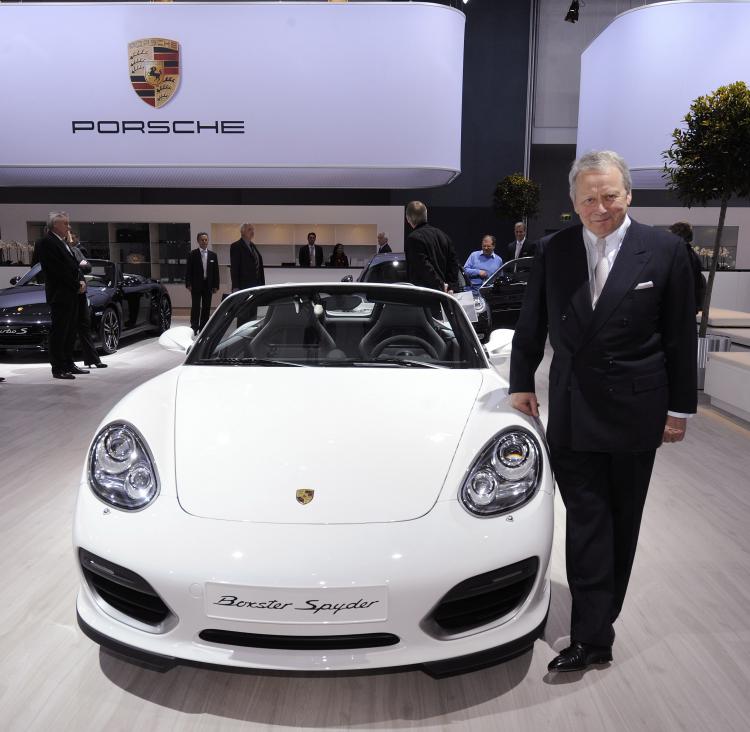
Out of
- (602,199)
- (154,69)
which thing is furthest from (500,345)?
(154,69)

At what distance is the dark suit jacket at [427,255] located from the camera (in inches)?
222

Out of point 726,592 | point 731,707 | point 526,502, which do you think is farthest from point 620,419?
point 726,592

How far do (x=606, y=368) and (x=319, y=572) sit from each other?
88cm

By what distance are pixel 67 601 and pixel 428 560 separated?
1.41 m

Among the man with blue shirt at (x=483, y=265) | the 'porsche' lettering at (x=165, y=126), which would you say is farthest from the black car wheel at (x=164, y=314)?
the man with blue shirt at (x=483, y=265)

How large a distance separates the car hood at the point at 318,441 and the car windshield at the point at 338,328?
1.06 feet

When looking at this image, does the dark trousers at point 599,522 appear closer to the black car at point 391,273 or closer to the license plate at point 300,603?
the license plate at point 300,603

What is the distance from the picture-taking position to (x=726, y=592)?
97.2 inches

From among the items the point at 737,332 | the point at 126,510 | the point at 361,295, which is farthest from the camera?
the point at 737,332

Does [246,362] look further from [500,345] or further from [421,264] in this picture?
[421,264]

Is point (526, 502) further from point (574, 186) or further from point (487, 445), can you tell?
point (574, 186)

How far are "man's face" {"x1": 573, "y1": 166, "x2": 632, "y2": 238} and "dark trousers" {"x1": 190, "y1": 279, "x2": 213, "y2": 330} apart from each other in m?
7.71

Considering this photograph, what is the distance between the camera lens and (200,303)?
9.35m

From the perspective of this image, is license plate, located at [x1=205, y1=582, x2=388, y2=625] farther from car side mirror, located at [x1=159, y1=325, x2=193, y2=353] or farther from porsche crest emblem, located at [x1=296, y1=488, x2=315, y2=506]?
car side mirror, located at [x1=159, y1=325, x2=193, y2=353]
